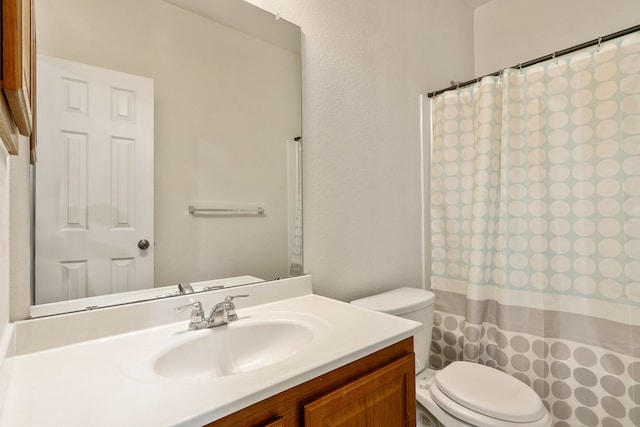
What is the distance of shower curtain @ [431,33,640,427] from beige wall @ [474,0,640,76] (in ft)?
2.48

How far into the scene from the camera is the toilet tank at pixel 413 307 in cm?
134

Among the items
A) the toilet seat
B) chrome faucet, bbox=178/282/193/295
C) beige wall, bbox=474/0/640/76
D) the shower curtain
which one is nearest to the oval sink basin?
chrome faucet, bbox=178/282/193/295

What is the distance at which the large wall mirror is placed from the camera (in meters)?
0.84

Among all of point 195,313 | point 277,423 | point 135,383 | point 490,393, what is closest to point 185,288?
point 195,313

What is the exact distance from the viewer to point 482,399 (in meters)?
1.15

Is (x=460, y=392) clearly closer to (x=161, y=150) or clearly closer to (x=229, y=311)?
(x=229, y=311)

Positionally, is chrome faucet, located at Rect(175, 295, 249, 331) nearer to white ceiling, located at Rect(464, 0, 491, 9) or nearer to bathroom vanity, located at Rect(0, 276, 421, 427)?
bathroom vanity, located at Rect(0, 276, 421, 427)

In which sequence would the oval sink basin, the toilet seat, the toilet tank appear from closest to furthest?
the oval sink basin < the toilet seat < the toilet tank

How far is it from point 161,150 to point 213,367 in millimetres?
689

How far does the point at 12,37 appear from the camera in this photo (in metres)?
0.39

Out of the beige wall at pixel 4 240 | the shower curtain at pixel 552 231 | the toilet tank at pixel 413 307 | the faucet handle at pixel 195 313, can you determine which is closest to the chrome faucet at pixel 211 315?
the faucet handle at pixel 195 313

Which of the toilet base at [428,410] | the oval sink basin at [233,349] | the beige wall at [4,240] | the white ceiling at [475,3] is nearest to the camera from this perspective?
the beige wall at [4,240]

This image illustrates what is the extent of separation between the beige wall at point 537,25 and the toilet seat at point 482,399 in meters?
1.99

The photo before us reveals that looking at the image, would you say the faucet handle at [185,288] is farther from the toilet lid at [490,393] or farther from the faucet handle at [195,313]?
the toilet lid at [490,393]
